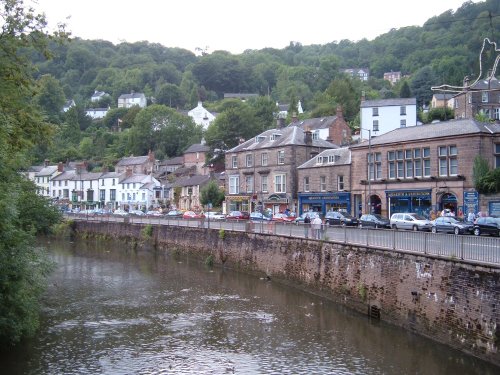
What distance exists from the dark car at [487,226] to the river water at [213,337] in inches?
415

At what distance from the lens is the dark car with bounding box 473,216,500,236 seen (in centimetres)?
3128

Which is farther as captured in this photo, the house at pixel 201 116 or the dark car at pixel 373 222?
the house at pixel 201 116

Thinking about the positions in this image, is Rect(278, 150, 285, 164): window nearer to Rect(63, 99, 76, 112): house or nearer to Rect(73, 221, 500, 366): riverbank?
Rect(73, 221, 500, 366): riverbank

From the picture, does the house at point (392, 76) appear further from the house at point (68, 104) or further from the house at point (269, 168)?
the house at point (269, 168)

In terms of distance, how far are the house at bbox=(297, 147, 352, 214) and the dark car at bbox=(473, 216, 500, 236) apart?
Answer: 2111 cm

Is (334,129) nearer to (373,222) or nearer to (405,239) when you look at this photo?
(373,222)

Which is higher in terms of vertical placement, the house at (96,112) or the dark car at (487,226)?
the house at (96,112)

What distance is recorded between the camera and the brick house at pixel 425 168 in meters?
41.6

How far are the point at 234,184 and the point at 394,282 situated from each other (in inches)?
1871

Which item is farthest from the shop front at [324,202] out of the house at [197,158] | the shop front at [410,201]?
the house at [197,158]

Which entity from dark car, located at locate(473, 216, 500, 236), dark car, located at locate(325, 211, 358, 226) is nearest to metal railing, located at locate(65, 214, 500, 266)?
dark car, located at locate(325, 211, 358, 226)

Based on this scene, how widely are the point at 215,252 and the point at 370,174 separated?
16.2 m

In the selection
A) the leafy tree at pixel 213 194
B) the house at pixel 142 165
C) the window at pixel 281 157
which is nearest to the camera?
the window at pixel 281 157

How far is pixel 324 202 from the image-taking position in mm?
56312
